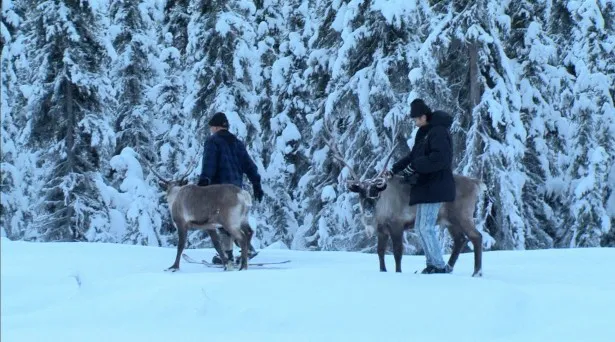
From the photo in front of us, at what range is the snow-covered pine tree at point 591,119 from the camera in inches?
976

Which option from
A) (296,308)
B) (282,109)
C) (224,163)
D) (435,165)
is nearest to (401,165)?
(435,165)

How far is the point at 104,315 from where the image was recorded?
6.85 m

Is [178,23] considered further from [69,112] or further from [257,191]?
[257,191]

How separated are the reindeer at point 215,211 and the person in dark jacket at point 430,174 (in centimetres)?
220

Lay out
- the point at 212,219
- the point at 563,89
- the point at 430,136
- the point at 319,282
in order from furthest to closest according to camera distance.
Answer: the point at 563,89
the point at 212,219
the point at 430,136
the point at 319,282

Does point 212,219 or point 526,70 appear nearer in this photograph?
point 212,219

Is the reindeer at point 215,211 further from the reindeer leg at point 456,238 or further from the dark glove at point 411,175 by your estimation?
the reindeer leg at point 456,238

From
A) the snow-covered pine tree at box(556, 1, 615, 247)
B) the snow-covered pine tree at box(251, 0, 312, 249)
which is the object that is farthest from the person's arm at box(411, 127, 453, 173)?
the snow-covered pine tree at box(556, 1, 615, 247)

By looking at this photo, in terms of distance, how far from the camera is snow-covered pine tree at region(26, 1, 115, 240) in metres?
22.4

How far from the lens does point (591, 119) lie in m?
25.1

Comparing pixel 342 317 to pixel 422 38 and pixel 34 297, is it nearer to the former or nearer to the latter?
pixel 34 297

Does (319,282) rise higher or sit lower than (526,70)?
lower

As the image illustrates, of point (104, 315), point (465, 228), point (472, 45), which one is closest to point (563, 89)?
point (472, 45)

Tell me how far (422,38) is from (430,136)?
44.1 ft
